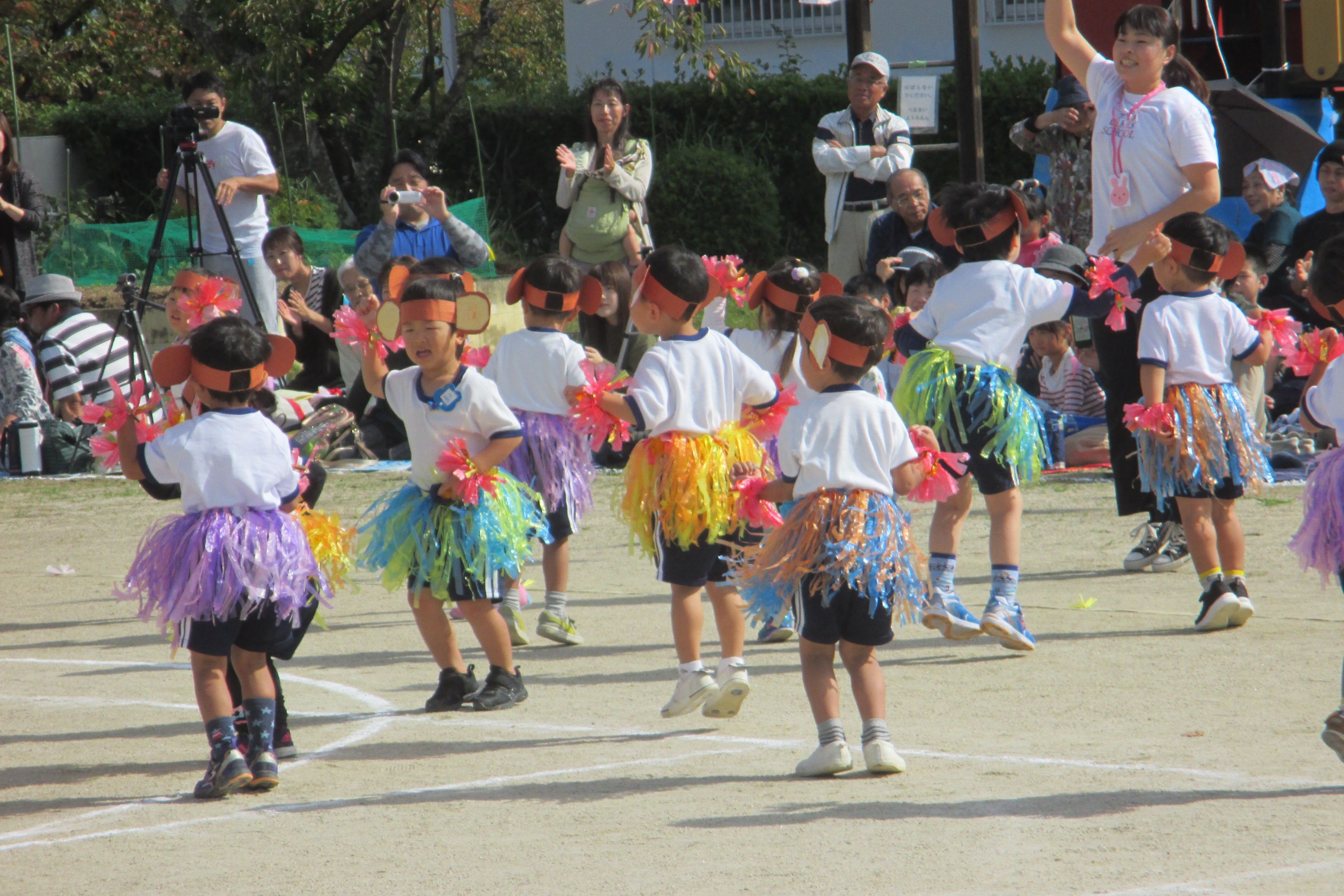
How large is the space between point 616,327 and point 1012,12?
1231 centimetres

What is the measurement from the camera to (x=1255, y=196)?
33.2 ft

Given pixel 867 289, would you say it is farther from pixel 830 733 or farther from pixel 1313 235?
pixel 830 733

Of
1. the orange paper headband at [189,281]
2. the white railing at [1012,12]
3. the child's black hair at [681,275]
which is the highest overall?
the white railing at [1012,12]

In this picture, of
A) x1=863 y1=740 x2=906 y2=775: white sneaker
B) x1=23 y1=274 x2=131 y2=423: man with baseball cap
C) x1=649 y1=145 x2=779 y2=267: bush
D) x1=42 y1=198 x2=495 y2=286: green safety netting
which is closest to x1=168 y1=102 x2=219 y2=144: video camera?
x1=23 y1=274 x2=131 y2=423: man with baseball cap

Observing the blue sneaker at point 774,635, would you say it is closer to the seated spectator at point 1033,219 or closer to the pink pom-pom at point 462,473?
the pink pom-pom at point 462,473

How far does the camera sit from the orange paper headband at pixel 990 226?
18.6 ft

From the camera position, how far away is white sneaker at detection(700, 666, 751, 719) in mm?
4723

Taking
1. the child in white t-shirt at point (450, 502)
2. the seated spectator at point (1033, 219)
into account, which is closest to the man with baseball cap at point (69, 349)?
the seated spectator at point (1033, 219)

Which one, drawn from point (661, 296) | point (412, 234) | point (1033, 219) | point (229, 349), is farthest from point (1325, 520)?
point (412, 234)

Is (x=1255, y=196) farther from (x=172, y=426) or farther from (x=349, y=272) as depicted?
→ (x=172, y=426)

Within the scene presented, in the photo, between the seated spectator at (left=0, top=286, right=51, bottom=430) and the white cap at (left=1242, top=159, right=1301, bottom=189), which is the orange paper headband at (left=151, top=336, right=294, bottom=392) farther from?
the white cap at (left=1242, top=159, right=1301, bottom=189)

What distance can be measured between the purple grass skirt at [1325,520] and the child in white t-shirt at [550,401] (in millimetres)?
2691

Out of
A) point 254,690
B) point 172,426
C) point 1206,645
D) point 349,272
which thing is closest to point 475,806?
point 254,690

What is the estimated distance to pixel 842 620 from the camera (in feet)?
14.0
